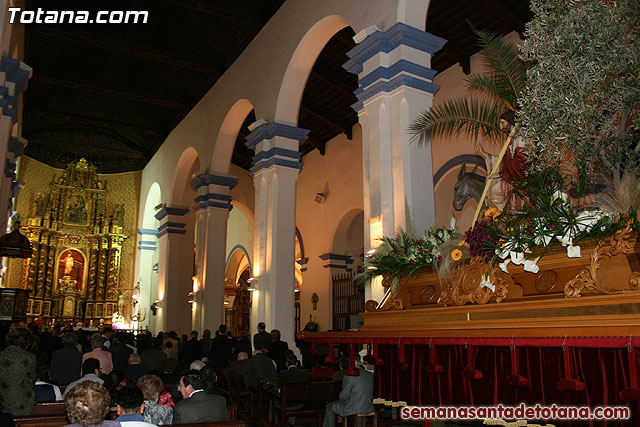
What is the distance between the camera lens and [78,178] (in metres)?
21.9

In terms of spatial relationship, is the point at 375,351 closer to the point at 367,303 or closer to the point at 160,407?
the point at 367,303

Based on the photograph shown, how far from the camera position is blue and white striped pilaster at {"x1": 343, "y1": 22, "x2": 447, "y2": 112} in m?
7.01

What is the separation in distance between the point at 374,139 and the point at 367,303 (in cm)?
239

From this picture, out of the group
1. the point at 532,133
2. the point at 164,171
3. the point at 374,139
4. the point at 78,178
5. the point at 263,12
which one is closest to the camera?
the point at 532,133

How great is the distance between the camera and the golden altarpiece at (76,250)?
67.5ft

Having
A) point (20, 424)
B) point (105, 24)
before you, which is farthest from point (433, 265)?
point (105, 24)

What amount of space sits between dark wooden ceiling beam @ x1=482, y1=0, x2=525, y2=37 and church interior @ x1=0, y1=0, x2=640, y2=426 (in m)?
0.05

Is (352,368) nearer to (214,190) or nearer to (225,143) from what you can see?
(214,190)

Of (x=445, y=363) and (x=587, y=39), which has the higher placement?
(x=587, y=39)

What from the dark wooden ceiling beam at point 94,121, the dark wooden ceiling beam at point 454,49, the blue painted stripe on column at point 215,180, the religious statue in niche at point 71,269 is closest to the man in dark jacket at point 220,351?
the blue painted stripe on column at point 215,180

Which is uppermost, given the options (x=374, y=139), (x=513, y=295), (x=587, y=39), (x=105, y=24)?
(x=105, y=24)

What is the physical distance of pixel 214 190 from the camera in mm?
13625

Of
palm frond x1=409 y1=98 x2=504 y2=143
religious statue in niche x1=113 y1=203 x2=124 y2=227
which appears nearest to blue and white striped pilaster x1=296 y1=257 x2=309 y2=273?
religious statue in niche x1=113 y1=203 x2=124 y2=227

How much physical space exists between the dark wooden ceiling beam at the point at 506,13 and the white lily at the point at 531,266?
746cm
